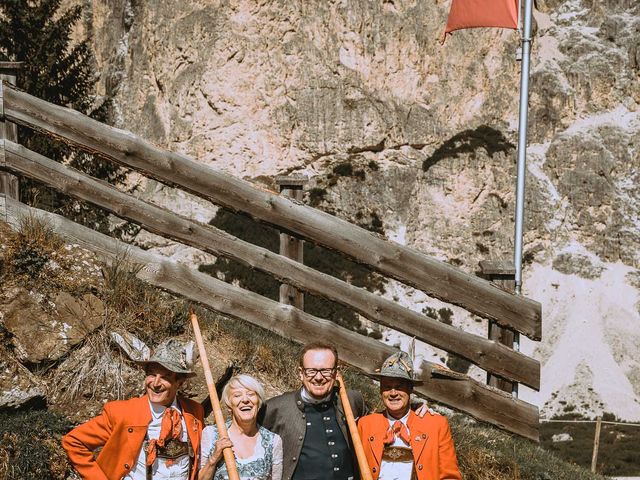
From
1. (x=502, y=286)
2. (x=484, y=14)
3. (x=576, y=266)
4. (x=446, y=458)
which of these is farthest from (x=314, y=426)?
(x=576, y=266)

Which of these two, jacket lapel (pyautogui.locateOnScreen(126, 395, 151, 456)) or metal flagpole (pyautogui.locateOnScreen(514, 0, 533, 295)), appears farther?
metal flagpole (pyautogui.locateOnScreen(514, 0, 533, 295))

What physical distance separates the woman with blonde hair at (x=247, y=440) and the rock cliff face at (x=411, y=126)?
960 inches

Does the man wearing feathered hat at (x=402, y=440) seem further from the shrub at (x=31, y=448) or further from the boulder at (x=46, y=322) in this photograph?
the boulder at (x=46, y=322)

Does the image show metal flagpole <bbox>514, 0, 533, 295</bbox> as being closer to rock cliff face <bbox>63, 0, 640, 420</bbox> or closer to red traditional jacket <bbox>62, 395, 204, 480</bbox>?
red traditional jacket <bbox>62, 395, 204, 480</bbox>

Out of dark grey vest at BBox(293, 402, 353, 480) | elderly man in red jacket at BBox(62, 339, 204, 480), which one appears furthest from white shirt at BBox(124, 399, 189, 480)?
dark grey vest at BBox(293, 402, 353, 480)

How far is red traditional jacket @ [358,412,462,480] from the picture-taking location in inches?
146

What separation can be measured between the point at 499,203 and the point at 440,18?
26.2ft

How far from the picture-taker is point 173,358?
3.54 m

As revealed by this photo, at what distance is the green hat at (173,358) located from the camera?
351cm

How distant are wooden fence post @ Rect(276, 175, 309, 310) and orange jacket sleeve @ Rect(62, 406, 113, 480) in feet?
7.47

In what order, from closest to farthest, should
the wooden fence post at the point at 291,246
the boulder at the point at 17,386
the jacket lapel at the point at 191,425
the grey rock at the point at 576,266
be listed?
the jacket lapel at the point at 191,425 → the boulder at the point at 17,386 → the wooden fence post at the point at 291,246 → the grey rock at the point at 576,266

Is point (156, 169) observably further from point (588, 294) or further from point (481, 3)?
point (588, 294)

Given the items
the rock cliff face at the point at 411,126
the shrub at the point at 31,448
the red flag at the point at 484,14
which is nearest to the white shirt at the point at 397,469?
the shrub at the point at 31,448

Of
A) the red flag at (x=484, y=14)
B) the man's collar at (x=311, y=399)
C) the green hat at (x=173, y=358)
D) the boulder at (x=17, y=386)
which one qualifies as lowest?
the boulder at (x=17, y=386)
